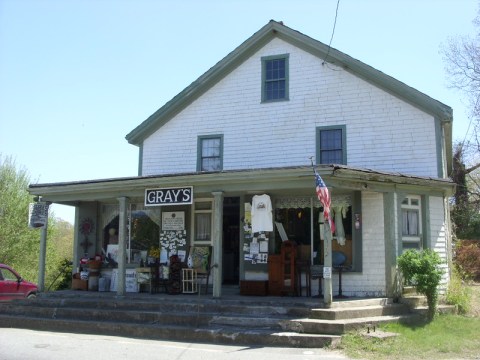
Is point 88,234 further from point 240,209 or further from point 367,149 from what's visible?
point 367,149

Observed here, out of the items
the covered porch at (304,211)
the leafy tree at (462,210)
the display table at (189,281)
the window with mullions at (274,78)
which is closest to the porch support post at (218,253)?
the covered porch at (304,211)

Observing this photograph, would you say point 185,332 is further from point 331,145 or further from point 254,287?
point 331,145

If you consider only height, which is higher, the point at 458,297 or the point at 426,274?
the point at 426,274

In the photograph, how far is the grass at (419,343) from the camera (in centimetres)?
936

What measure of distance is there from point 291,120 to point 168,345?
8400mm

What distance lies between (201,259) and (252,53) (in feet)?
22.4

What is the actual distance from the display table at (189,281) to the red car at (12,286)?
6218mm

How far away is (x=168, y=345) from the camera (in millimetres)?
10375

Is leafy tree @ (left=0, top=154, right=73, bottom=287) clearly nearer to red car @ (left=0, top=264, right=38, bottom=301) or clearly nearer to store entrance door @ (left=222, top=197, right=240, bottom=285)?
red car @ (left=0, top=264, right=38, bottom=301)

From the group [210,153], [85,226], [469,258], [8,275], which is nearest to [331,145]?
[210,153]

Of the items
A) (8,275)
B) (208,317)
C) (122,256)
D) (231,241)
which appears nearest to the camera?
(208,317)

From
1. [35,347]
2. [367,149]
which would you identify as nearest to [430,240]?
[367,149]

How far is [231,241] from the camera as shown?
16.2 metres

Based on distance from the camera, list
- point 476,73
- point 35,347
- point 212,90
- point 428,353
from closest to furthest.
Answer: point 428,353 → point 35,347 → point 212,90 → point 476,73
